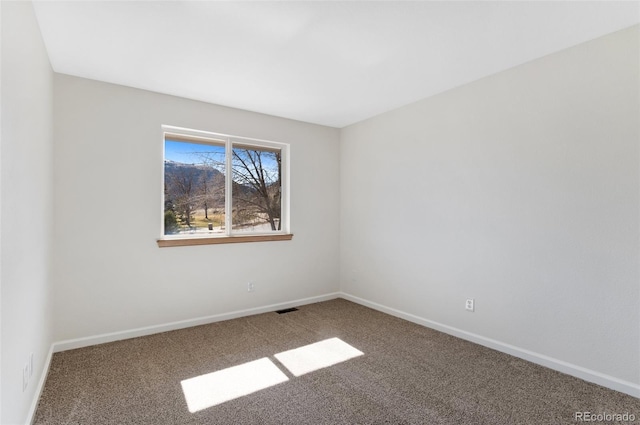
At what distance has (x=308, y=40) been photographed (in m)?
2.33

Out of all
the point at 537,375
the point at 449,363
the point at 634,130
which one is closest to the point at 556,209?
the point at 634,130

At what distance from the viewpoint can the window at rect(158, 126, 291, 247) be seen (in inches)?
136

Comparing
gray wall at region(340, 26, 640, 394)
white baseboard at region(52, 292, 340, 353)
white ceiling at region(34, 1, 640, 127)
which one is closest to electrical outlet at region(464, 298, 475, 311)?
gray wall at region(340, 26, 640, 394)

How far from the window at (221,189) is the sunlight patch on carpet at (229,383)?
1480 millimetres

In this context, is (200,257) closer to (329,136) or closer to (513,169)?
(329,136)

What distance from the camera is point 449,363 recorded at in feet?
8.45

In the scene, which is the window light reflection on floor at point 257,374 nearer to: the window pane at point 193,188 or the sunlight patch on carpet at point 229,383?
the sunlight patch on carpet at point 229,383

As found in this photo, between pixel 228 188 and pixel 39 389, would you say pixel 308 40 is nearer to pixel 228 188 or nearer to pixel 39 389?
pixel 228 188

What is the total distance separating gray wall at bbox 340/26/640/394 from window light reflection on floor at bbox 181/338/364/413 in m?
1.23

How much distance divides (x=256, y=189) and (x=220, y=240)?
832 millimetres

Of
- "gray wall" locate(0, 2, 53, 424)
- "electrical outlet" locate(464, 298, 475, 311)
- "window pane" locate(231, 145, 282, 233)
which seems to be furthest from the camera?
"window pane" locate(231, 145, 282, 233)

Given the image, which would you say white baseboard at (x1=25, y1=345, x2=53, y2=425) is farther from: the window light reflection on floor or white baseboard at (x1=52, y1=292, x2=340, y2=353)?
the window light reflection on floor

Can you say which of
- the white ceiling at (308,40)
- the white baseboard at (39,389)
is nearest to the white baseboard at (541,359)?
the white ceiling at (308,40)
